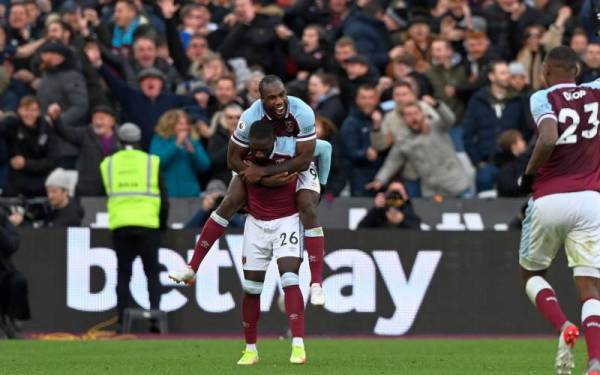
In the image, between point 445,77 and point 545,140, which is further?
point 445,77

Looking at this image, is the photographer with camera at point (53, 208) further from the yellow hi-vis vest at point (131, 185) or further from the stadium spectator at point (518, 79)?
the stadium spectator at point (518, 79)

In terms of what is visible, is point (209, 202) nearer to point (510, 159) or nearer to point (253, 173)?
point (510, 159)

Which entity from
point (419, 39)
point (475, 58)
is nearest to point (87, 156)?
point (419, 39)

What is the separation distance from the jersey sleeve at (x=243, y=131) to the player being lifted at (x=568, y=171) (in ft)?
8.48

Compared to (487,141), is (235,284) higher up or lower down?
lower down

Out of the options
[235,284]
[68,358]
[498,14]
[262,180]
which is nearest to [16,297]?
[235,284]

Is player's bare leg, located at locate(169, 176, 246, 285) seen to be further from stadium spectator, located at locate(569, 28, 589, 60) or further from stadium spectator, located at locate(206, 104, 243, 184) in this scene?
stadium spectator, located at locate(569, 28, 589, 60)

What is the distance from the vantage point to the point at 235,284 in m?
20.3

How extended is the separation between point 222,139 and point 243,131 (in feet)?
25.4

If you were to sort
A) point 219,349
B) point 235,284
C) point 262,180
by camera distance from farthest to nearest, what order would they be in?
point 235,284
point 219,349
point 262,180

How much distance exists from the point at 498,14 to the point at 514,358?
424 inches

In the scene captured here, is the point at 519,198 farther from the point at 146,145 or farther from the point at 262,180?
the point at 262,180

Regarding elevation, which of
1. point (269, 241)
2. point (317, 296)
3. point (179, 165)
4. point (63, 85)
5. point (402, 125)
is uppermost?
point (63, 85)

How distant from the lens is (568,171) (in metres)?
11.9
